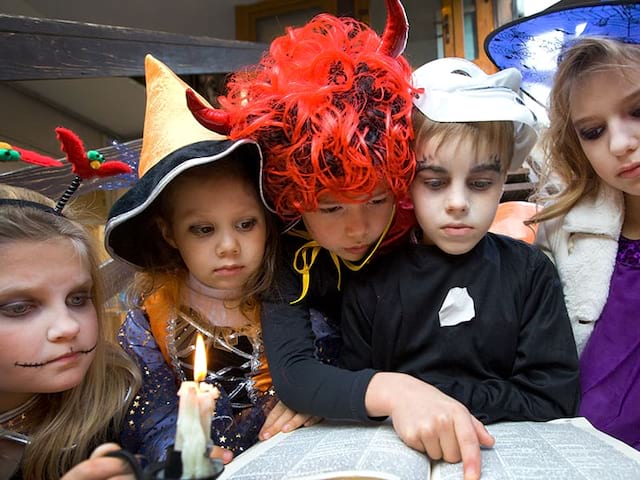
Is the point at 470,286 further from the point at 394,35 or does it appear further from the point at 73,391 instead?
the point at 73,391

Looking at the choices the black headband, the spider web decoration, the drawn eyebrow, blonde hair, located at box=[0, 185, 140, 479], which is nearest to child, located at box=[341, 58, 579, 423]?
the drawn eyebrow

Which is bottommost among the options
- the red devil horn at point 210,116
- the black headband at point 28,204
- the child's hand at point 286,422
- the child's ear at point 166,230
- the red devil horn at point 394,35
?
the child's hand at point 286,422

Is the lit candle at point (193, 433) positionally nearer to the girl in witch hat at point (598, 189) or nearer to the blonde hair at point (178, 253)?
the blonde hair at point (178, 253)

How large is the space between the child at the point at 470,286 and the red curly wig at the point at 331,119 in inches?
2.5

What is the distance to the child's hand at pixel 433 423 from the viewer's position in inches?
23.0

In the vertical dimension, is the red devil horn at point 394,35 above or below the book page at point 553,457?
above

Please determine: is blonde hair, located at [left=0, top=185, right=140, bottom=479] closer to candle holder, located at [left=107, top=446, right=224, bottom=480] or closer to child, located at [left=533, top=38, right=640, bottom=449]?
candle holder, located at [left=107, top=446, right=224, bottom=480]

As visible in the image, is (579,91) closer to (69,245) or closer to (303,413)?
(303,413)

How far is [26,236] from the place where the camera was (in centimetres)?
75

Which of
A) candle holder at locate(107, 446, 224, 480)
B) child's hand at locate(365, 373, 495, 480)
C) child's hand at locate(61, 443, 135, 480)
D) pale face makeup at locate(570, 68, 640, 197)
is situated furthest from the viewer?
pale face makeup at locate(570, 68, 640, 197)

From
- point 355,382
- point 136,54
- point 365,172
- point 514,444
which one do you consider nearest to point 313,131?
point 365,172

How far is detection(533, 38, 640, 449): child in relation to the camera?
815mm

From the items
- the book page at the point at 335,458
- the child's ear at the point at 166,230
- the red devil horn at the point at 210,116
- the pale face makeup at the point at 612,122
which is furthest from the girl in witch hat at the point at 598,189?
the child's ear at the point at 166,230

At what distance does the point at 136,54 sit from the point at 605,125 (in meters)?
1.22
